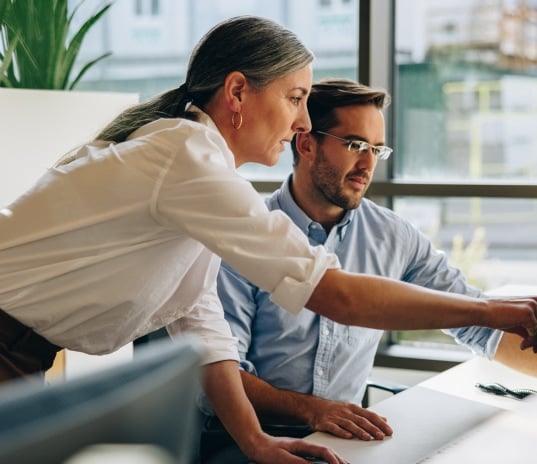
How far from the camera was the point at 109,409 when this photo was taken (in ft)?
1.61

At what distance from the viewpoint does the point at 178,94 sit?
1.64m

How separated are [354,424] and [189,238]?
0.44 metres

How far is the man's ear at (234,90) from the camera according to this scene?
154 cm

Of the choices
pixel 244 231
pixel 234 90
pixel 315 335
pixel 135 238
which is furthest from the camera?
pixel 315 335

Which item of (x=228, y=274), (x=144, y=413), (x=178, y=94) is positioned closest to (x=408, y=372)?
(x=228, y=274)

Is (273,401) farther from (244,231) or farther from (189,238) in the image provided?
(244,231)

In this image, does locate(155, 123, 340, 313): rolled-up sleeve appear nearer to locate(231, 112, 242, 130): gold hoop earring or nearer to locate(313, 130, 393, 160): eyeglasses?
locate(231, 112, 242, 130): gold hoop earring

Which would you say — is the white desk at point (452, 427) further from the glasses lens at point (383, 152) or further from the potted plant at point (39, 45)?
the potted plant at point (39, 45)

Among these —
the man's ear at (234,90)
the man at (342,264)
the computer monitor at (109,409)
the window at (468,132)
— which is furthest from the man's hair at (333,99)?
the computer monitor at (109,409)

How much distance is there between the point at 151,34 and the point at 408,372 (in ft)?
6.34

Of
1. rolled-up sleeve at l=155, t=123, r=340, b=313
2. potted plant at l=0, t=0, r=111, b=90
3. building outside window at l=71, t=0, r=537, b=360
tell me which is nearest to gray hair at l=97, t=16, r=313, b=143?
rolled-up sleeve at l=155, t=123, r=340, b=313

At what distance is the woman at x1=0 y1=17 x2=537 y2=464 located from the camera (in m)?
1.30

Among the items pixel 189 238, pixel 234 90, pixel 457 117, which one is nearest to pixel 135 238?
pixel 189 238

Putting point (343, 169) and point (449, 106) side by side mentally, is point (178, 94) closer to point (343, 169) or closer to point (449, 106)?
point (343, 169)
